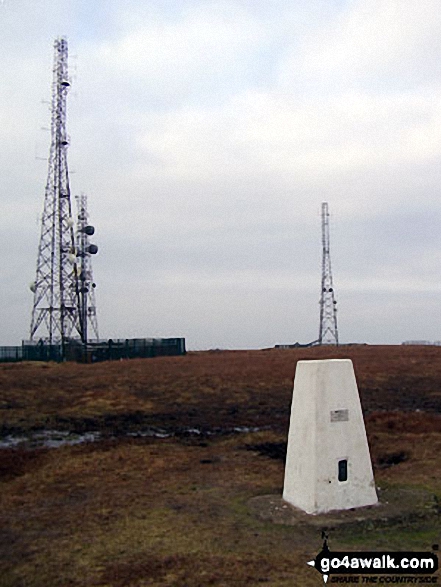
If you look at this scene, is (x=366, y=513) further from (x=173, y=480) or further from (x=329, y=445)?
(x=173, y=480)

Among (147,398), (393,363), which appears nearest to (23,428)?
(147,398)

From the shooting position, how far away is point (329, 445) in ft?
31.6

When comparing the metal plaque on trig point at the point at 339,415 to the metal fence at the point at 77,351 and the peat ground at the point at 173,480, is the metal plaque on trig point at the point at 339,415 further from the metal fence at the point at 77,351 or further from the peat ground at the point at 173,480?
the metal fence at the point at 77,351


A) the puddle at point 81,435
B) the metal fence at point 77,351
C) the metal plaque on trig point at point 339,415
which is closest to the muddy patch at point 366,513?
the metal plaque on trig point at point 339,415

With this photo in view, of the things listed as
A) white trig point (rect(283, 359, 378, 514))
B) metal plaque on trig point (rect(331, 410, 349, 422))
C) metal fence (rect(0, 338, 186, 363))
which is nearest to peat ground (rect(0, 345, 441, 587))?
white trig point (rect(283, 359, 378, 514))

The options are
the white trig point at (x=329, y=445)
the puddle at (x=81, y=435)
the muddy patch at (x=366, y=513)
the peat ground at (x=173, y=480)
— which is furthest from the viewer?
the puddle at (x=81, y=435)

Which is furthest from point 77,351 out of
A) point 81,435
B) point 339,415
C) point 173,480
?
point 339,415

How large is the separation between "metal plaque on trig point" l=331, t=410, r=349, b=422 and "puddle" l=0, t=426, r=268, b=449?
9.23 metres

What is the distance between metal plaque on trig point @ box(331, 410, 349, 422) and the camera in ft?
32.0

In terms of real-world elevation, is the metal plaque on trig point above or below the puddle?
above

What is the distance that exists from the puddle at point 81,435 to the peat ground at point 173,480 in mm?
162

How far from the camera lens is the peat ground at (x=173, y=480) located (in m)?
7.71

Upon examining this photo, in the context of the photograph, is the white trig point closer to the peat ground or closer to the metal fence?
the peat ground

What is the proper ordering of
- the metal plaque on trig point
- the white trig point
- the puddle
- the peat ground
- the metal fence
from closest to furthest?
the peat ground < the white trig point < the metal plaque on trig point < the puddle < the metal fence
